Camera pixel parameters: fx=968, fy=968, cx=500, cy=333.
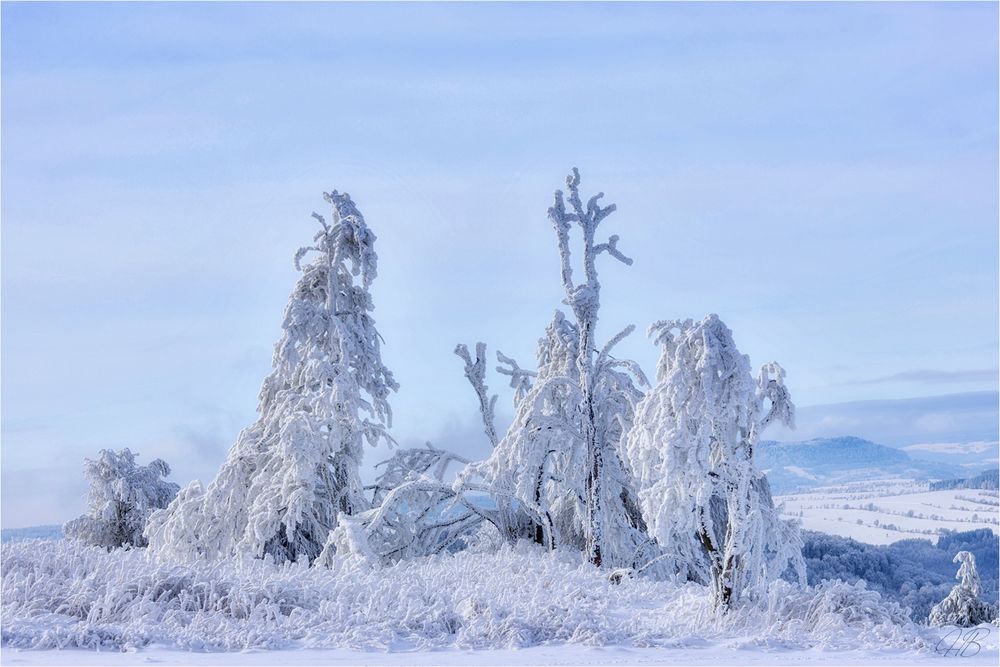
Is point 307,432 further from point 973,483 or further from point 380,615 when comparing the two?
point 973,483

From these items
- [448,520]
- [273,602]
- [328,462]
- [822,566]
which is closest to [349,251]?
[328,462]

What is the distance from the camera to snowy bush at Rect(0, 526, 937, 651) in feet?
32.1

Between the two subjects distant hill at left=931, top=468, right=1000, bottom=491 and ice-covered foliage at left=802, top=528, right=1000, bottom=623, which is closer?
ice-covered foliage at left=802, top=528, right=1000, bottom=623

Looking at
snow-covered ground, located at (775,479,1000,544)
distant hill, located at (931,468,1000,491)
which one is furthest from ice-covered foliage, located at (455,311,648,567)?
distant hill, located at (931,468,1000,491)

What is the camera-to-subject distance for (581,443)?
18.7 m

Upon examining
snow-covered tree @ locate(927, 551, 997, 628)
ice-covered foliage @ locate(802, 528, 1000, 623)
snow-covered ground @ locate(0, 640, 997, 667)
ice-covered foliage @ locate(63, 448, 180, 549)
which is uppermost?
ice-covered foliage @ locate(63, 448, 180, 549)

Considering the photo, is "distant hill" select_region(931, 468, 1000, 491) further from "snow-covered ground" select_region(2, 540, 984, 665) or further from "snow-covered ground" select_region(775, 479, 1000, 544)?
"snow-covered ground" select_region(2, 540, 984, 665)

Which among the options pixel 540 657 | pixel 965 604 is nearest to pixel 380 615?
pixel 540 657

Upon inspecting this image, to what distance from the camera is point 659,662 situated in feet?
31.1

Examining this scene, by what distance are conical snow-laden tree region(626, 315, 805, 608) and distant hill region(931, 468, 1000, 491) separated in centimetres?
7100

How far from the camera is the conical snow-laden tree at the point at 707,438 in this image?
11.5 metres

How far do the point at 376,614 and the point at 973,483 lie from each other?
76.0 metres

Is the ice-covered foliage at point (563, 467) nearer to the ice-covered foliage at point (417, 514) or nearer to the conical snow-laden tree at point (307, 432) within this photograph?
the ice-covered foliage at point (417, 514)

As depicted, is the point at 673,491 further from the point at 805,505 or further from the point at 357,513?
the point at 805,505
